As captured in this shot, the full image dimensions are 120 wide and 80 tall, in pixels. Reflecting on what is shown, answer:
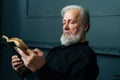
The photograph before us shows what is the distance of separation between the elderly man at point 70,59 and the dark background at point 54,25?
26 cm

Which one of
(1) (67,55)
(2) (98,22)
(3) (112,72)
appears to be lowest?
(3) (112,72)

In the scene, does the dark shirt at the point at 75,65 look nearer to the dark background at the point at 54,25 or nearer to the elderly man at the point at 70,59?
the elderly man at the point at 70,59

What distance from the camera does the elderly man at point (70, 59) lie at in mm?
1379

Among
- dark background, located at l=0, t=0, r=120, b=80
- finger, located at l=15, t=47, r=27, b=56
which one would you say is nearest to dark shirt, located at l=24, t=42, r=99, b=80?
finger, located at l=15, t=47, r=27, b=56

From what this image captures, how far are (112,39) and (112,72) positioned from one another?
21cm

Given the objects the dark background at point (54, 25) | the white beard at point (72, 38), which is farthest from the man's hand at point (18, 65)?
the dark background at point (54, 25)

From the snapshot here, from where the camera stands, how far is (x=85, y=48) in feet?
5.26

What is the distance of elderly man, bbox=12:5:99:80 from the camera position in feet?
4.52

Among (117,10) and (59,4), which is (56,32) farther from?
(117,10)

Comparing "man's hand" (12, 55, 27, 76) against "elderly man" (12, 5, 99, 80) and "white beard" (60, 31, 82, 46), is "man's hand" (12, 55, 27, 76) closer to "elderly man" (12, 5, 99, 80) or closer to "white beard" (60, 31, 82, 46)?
"elderly man" (12, 5, 99, 80)

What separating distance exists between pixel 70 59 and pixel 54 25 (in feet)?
2.34

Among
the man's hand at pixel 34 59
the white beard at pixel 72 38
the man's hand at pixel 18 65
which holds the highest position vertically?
the white beard at pixel 72 38

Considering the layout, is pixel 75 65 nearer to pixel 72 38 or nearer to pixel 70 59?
pixel 70 59

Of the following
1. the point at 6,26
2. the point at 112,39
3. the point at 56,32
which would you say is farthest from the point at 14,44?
the point at 6,26
